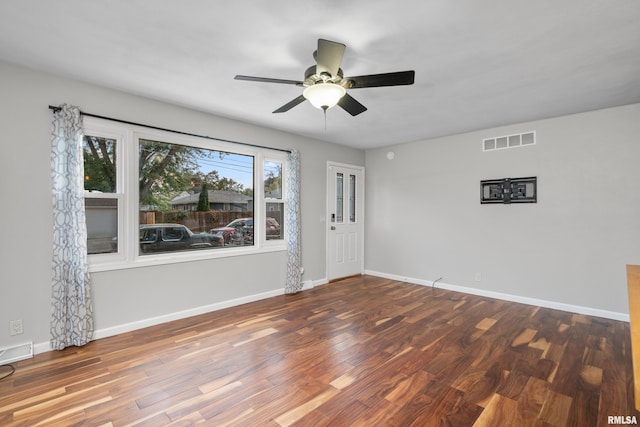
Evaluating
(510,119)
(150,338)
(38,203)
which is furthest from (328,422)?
(510,119)

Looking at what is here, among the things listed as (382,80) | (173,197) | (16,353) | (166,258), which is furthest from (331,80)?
(16,353)

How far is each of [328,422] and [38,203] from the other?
3173 millimetres

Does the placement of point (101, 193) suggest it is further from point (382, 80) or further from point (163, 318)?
point (382, 80)

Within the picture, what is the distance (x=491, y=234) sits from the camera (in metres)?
4.63

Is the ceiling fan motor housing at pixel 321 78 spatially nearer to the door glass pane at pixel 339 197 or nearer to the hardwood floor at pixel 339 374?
the hardwood floor at pixel 339 374

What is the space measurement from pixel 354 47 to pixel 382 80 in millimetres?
399

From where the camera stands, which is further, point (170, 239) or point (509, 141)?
point (509, 141)

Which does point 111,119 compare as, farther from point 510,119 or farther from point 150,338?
point 510,119

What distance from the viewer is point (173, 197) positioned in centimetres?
372

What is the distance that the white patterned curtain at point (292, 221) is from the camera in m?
4.81

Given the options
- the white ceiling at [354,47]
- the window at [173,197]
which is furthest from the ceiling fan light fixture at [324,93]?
the window at [173,197]

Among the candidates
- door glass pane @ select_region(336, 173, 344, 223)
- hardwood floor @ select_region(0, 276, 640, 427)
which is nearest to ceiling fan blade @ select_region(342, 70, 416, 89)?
hardwood floor @ select_region(0, 276, 640, 427)

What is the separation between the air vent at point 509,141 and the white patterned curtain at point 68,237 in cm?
525

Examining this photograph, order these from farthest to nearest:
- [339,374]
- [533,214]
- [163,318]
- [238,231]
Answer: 1. [238,231]
2. [533,214]
3. [163,318]
4. [339,374]
